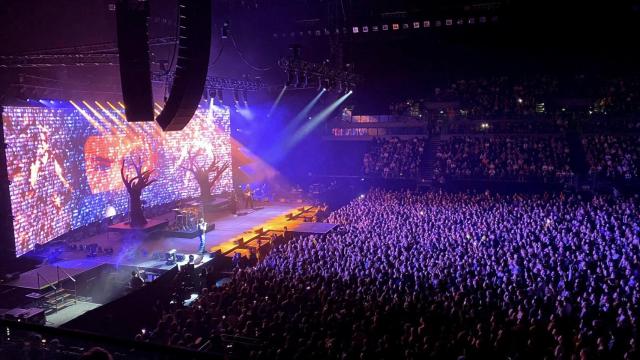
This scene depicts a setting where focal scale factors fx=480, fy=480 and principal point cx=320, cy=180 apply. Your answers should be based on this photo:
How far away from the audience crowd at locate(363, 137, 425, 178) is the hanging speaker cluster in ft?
74.2

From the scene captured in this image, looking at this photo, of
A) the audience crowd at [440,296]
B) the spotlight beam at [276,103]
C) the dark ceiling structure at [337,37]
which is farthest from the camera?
the spotlight beam at [276,103]

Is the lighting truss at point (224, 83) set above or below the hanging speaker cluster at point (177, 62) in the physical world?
above

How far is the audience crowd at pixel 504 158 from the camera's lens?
24.7 m

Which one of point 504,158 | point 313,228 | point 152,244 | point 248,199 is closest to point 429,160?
point 504,158

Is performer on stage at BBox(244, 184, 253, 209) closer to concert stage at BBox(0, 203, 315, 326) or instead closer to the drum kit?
concert stage at BBox(0, 203, 315, 326)

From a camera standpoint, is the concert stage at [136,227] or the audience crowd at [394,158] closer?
the concert stage at [136,227]

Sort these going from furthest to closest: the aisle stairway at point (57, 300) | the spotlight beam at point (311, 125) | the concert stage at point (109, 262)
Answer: the spotlight beam at point (311, 125)
the concert stage at point (109, 262)
the aisle stairway at point (57, 300)

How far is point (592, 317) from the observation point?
362 inches

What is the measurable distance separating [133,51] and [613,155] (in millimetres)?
25046

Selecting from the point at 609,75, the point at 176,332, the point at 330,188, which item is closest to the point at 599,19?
the point at 609,75

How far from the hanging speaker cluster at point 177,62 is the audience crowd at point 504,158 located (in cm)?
2243

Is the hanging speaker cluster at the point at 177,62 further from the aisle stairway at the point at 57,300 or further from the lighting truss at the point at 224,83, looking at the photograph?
the lighting truss at the point at 224,83

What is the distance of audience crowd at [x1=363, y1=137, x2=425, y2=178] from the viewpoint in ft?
Answer: 89.9

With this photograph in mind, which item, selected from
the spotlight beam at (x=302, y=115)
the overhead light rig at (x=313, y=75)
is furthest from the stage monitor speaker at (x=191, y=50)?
the spotlight beam at (x=302, y=115)
